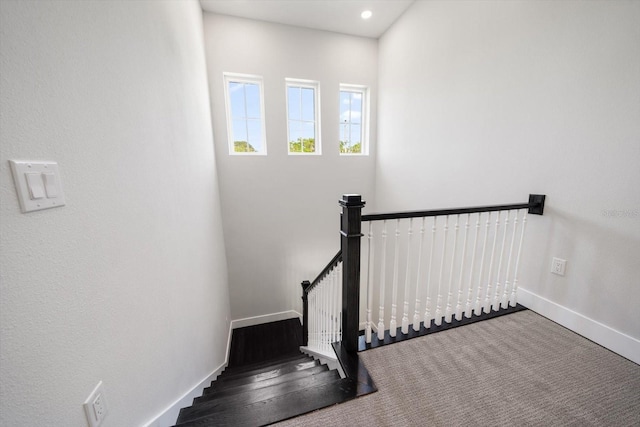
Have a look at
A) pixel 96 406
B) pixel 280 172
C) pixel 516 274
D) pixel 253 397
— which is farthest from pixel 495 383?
pixel 280 172

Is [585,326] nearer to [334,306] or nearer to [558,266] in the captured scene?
[558,266]

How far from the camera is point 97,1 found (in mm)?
918

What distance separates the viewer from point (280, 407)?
1162 mm

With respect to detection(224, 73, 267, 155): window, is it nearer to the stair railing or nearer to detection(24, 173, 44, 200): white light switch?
the stair railing

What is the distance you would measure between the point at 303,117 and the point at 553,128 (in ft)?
9.91

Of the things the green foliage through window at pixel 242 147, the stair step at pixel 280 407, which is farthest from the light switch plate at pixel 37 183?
the green foliage through window at pixel 242 147

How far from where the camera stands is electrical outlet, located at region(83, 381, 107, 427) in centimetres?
80

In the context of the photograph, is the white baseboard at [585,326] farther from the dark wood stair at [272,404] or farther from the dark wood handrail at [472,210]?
the dark wood stair at [272,404]

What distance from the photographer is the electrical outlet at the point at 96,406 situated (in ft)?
2.64

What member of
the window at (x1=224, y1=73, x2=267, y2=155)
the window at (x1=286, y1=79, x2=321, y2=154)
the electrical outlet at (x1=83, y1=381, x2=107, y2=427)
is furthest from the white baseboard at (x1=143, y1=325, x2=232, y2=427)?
the window at (x1=286, y1=79, x2=321, y2=154)

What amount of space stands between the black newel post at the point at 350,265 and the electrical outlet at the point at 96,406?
3.78 ft

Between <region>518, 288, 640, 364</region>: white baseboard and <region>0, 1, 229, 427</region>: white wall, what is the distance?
106 inches

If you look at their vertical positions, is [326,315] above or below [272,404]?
below

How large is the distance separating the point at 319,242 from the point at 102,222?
3.40 metres
